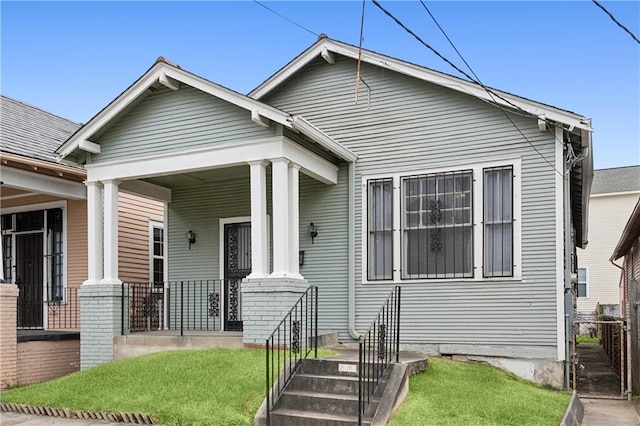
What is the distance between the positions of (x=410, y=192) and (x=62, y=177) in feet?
22.2

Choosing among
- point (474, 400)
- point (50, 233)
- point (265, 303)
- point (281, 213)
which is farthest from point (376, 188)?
point (50, 233)

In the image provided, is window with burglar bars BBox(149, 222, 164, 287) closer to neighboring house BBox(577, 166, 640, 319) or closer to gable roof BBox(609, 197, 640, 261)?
gable roof BBox(609, 197, 640, 261)

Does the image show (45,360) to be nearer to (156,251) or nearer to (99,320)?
(99,320)

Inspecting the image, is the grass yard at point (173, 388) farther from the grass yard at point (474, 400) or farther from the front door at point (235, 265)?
the front door at point (235, 265)

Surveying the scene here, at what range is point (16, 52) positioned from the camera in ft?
45.8

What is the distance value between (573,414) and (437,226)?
11.6ft


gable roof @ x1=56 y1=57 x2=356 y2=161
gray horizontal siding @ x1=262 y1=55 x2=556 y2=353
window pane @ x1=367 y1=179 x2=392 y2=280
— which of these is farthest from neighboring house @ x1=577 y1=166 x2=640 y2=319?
gable roof @ x1=56 y1=57 x2=356 y2=161

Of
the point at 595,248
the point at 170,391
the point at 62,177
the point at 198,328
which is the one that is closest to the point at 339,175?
the point at 198,328

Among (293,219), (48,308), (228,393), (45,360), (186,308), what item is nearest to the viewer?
(228,393)

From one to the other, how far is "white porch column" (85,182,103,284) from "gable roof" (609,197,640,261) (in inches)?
380

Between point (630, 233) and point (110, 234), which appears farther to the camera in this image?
point (630, 233)

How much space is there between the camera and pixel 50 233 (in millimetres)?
13570

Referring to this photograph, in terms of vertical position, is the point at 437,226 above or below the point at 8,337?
above

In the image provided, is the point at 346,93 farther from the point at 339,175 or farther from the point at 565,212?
the point at 565,212
